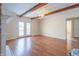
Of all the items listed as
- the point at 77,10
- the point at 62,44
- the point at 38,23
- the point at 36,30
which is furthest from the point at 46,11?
the point at 62,44

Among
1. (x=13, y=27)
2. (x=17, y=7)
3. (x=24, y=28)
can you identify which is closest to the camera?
(x=17, y=7)

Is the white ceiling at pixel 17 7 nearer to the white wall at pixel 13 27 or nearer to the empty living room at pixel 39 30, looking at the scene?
the empty living room at pixel 39 30

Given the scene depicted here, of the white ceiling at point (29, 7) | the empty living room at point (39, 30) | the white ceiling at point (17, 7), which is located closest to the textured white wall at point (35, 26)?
the empty living room at point (39, 30)

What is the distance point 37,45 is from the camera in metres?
1.66

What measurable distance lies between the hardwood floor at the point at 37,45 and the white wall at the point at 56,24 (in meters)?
0.10

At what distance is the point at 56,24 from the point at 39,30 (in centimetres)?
35

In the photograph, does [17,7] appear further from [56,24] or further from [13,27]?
[56,24]

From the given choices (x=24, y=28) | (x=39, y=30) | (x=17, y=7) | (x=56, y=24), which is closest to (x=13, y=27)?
(x=24, y=28)

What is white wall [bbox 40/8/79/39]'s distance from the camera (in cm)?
159

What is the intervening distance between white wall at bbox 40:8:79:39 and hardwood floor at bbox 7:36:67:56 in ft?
0.34

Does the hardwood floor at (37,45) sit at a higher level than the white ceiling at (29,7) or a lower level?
lower

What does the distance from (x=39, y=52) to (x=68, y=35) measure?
0.59m

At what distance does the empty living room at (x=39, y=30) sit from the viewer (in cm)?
146

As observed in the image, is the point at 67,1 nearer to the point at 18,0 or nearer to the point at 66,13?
the point at 66,13
